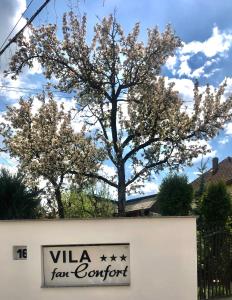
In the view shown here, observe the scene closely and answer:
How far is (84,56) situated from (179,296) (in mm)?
18124

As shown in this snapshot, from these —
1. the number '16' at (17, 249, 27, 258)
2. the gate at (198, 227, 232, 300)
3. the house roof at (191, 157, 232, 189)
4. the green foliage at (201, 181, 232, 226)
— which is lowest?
the gate at (198, 227, 232, 300)

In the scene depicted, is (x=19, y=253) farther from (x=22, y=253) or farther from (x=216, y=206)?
(x=216, y=206)

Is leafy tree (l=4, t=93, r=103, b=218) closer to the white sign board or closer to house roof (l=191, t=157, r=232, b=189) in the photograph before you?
the white sign board

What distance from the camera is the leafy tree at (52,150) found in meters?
28.4

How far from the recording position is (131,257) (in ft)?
39.0

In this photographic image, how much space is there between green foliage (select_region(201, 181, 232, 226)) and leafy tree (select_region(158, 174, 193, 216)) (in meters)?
0.89

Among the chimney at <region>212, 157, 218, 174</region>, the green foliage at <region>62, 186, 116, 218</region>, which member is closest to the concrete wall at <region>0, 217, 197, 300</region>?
the green foliage at <region>62, 186, 116, 218</region>

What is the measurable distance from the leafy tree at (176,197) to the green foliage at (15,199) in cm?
451

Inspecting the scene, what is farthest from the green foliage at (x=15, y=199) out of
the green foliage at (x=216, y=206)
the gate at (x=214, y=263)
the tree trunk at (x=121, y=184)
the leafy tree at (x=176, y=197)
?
the tree trunk at (x=121, y=184)

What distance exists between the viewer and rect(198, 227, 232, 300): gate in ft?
48.4

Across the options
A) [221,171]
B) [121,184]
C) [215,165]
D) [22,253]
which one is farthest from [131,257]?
[215,165]

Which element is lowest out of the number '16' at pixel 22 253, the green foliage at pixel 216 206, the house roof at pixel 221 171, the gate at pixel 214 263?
the gate at pixel 214 263

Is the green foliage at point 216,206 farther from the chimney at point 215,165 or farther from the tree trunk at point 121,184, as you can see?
the chimney at point 215,165

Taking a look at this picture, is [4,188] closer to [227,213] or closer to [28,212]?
[28,212]
